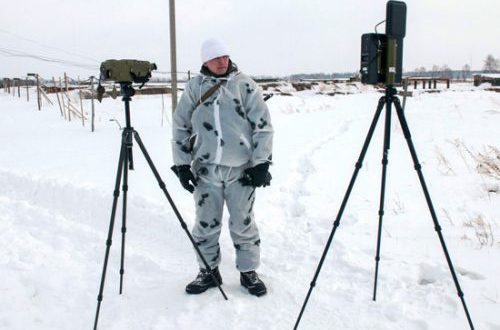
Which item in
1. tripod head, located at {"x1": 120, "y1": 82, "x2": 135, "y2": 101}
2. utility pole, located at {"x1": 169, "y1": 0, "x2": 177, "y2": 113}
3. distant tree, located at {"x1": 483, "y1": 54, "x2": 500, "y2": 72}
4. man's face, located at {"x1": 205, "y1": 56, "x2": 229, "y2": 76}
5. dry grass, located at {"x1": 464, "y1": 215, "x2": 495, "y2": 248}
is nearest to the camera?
tripod head, located at {"x1": 120, "y1": 82, "x2": 135, "y2": 101}

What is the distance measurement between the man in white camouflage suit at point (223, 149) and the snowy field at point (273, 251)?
0.41m

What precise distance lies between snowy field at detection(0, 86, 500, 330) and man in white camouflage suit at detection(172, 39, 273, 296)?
410 mm

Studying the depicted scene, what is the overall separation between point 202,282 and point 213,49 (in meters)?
1.75

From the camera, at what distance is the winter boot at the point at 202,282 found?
10.5ft

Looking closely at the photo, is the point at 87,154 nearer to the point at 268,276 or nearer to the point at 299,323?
the point at 268,276

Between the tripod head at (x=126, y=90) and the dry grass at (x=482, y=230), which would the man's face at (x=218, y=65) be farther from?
the dry grass at (x=482, y=230)

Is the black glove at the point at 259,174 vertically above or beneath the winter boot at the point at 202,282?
above

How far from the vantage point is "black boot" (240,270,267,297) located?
10.3ft

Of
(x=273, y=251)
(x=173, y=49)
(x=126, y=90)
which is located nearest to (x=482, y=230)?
(x=273, y=251)

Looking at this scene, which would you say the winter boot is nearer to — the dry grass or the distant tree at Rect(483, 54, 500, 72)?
the dry grass

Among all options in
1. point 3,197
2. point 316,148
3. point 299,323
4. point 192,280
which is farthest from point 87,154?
point 299,323

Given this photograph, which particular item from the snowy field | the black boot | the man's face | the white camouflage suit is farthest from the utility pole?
the black boot

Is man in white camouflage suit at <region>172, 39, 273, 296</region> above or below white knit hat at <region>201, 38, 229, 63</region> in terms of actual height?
below

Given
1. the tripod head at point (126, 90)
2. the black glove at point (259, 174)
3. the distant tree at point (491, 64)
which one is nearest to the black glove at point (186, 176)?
the black glove at point (259, 174)
